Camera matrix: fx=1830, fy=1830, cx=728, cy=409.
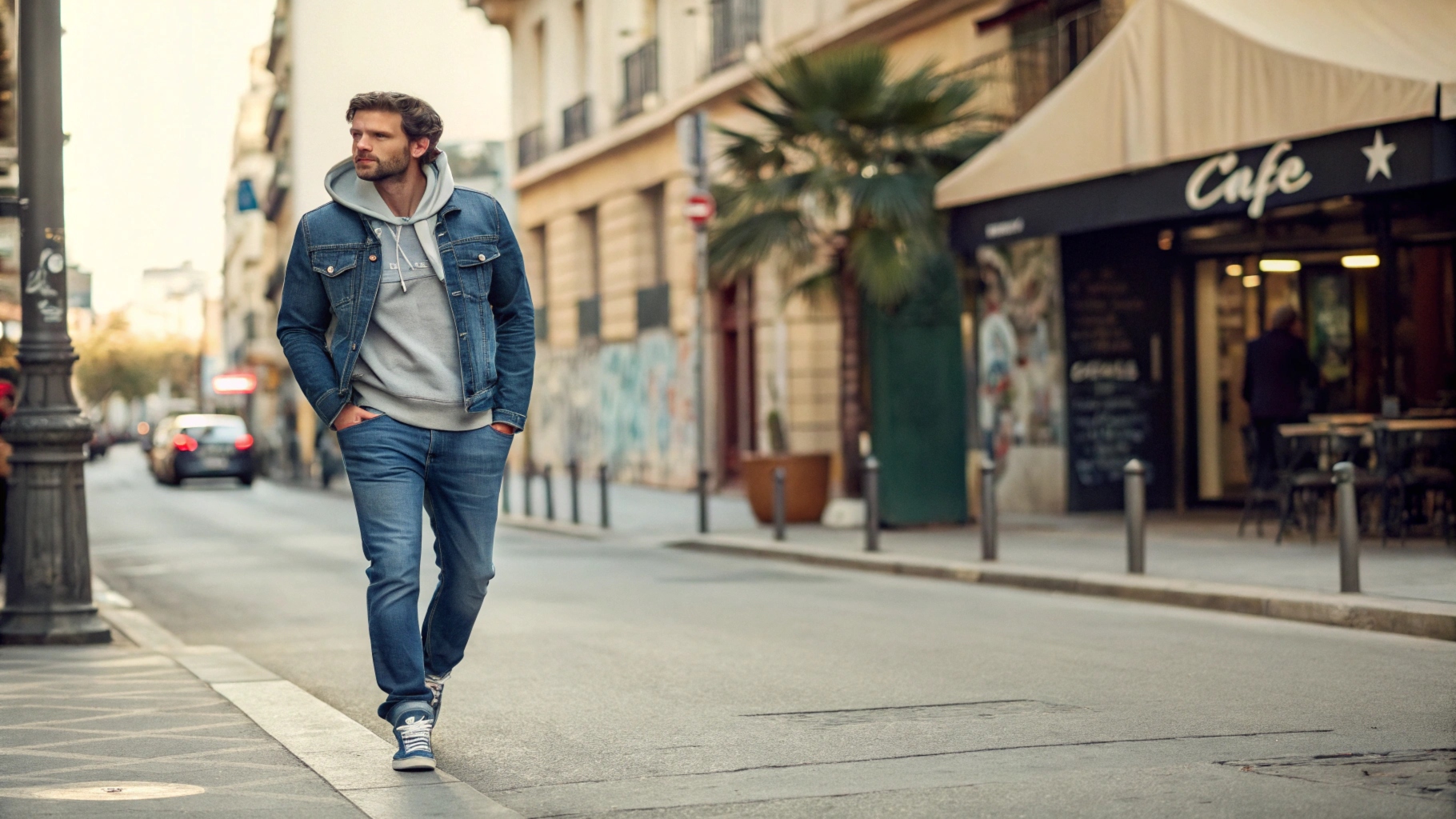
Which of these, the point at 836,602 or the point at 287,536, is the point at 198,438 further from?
the point at 836,602

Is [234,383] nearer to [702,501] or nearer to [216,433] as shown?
[216,433]

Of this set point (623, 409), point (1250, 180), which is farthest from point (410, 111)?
point (623, 409)

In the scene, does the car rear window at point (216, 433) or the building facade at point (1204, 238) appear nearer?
the building facade at point (1204, 238)

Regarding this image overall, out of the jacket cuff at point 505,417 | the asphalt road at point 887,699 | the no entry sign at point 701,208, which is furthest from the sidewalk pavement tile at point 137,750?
the no entry sign at point 701,208

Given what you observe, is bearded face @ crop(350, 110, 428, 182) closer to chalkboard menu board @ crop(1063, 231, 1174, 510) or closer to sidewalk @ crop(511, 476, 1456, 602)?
sidewalk @ crop(511, 476, 1456, 602)

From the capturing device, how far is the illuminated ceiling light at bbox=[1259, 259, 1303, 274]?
15945 millimetres

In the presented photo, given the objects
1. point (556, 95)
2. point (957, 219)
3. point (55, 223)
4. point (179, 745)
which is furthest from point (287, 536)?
point (556, 95)

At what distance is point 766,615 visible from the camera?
1002cm

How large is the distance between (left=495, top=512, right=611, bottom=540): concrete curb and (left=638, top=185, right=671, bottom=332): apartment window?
6.82 metres

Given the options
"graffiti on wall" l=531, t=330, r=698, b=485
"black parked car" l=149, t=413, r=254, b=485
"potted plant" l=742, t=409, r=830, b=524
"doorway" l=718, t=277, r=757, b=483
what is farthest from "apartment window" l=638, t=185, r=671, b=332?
"potted plant" l=742, t=409, r=830, b=524

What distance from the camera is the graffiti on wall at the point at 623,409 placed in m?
27.4

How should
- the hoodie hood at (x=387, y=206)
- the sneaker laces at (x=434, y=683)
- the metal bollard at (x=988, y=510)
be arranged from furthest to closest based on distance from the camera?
the metal bollard at (x=988, y=510), the sneaker laces at (x=434, y=683), the hoodie hood at (x=387, y=206)

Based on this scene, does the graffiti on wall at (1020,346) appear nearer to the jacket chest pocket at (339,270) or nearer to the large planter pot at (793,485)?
the large planter pot at (793,485)

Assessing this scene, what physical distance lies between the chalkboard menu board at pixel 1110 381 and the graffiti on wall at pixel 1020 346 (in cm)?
30
